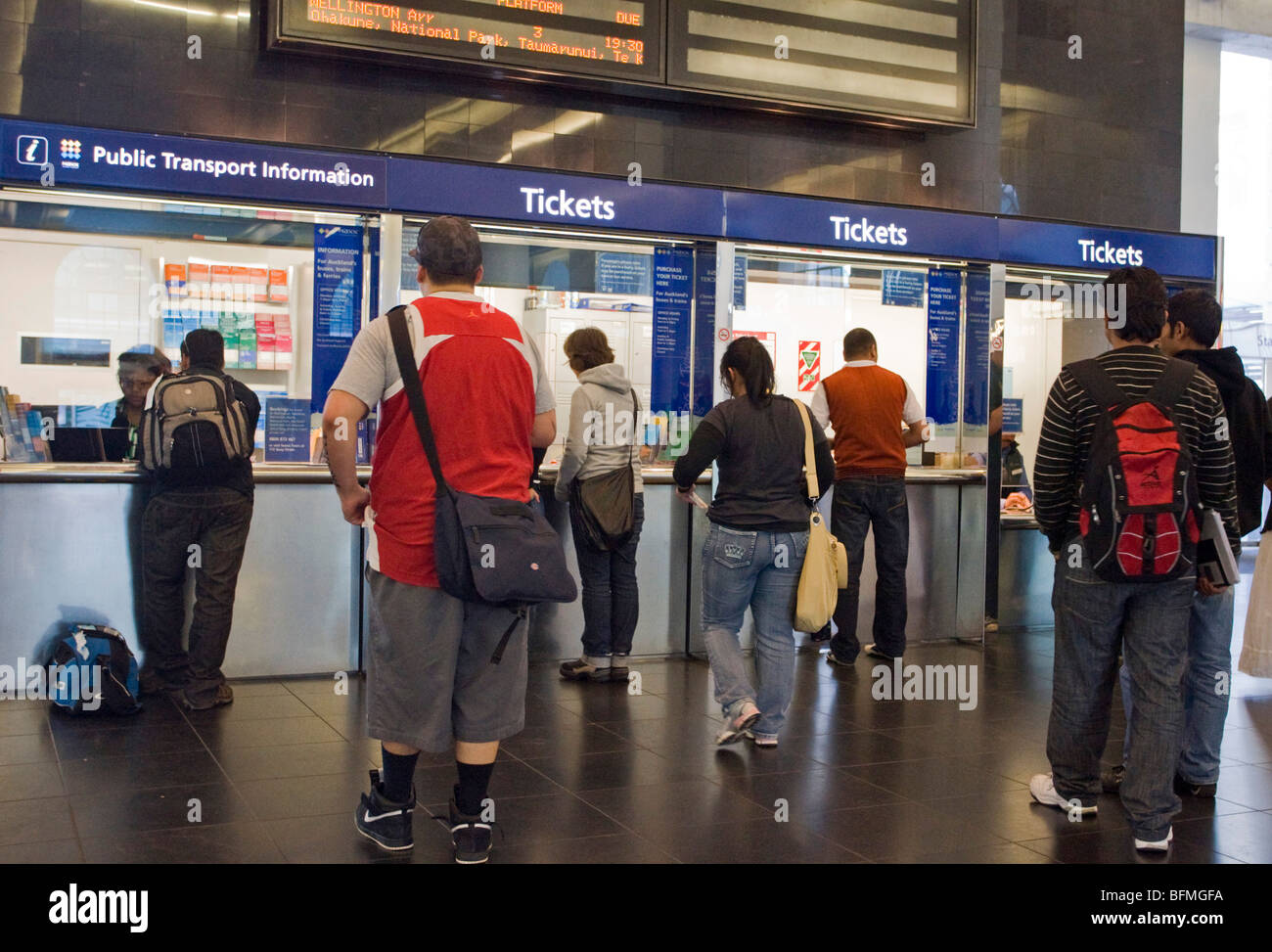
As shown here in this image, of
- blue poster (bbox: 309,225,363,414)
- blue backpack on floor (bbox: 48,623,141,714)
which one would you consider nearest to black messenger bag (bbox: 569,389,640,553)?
blue poster (bbox: 309,225,363,414)

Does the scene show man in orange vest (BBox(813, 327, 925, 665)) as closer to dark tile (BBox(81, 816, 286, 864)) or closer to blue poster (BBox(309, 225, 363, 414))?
blue poster (BBox(309, 225, 363, 414))

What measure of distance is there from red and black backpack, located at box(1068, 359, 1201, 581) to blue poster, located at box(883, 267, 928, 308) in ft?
14.1

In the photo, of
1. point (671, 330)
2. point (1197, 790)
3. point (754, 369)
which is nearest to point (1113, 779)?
point (1197, 790)

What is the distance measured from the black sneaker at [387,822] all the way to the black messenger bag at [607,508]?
2568 mm

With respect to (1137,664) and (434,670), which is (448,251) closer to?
(434,670)

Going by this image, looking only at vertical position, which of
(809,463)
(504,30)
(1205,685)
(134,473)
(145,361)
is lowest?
(1205,685)

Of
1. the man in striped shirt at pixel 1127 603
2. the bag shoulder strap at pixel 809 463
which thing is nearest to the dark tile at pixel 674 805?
the man in striped shirt at pixel 1127 603

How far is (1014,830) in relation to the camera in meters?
4.05

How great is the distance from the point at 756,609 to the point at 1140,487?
1.72 m

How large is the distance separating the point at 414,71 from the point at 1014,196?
3.98 meters

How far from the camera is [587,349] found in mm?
6285

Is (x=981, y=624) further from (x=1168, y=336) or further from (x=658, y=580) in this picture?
(x=1168, y=336)

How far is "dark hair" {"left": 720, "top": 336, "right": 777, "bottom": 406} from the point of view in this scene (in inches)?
195

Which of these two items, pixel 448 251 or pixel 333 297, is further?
pixel 333 297
